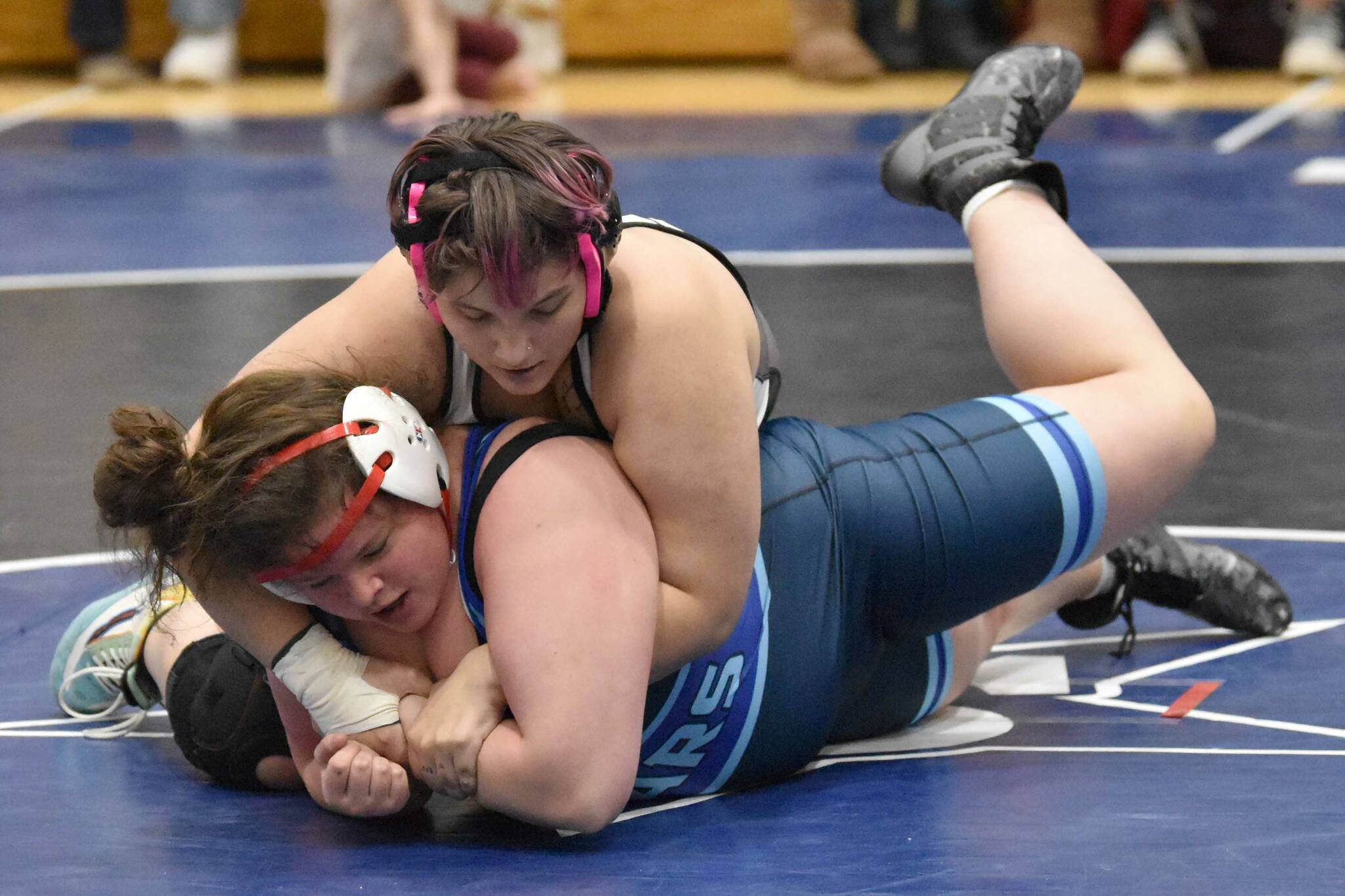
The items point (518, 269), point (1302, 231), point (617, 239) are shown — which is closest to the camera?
point (518, 269)

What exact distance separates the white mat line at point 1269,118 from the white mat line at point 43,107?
14.7ft

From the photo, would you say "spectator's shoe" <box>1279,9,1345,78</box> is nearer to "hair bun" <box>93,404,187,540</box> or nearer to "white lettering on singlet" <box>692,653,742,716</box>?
"white lettering on singlet" <box>692,653,742,716</box>

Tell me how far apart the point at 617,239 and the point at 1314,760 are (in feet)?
3.34

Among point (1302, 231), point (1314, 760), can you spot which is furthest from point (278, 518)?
point (1302, 231)

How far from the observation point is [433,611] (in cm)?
209

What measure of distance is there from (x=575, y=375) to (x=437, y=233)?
0.25 meters

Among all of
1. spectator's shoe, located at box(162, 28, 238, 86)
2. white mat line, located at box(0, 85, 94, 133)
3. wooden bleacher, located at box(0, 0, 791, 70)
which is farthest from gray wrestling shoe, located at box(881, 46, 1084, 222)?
spectator's shoe, located at box(162, 28, 238, 86)

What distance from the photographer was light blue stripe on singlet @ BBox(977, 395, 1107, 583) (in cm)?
228

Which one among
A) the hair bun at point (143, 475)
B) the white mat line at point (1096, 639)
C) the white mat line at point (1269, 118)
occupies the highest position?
the hair bun at point (143, 475)

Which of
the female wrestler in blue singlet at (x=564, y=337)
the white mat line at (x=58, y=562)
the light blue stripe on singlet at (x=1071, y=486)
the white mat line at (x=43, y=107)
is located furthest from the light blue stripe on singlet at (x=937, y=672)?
the white mat line at (x=43, y=107)

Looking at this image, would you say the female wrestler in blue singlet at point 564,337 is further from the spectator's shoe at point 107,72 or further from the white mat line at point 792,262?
the spectator's shoe at point 107,72

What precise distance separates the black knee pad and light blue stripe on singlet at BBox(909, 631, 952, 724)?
0.80m

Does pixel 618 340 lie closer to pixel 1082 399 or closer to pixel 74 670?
pixel 1082 399

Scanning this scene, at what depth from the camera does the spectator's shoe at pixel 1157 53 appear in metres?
7.48
